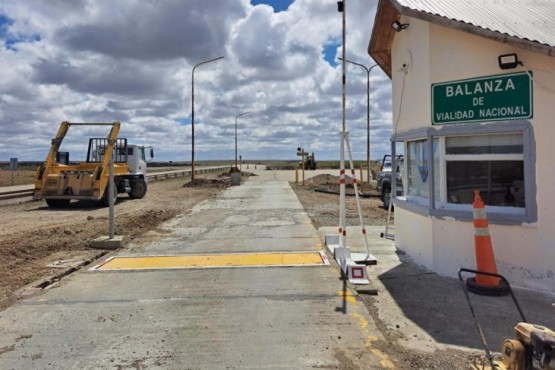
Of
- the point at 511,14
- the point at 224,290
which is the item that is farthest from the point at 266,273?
the point at 511,14

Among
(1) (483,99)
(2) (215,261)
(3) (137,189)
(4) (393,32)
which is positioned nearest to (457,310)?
(1) (483,99)

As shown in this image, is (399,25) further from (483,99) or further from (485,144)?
(485,144)

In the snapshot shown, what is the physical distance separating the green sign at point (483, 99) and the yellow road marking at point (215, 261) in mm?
3099

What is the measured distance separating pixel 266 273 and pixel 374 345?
10.00ft

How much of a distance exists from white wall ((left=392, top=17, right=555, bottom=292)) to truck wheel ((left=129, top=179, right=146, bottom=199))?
17963mm

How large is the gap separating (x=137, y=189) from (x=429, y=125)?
1924 centimetres

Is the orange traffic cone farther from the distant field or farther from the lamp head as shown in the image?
the distant field

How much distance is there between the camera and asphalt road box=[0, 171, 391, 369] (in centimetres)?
421

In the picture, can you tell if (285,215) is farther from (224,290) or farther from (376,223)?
(224,290)

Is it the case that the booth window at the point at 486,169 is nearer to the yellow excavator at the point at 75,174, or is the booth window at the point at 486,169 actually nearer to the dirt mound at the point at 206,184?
the yellow excavator at the point at 75,174

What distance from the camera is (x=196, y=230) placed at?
12188 mm

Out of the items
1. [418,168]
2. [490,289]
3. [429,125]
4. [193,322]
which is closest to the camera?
[193,322]

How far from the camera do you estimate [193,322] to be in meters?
5.14

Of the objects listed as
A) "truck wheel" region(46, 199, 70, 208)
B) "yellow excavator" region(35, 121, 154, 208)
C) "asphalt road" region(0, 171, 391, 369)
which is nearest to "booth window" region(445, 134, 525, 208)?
"asphalt road" region(0, 171, 391, 369)
